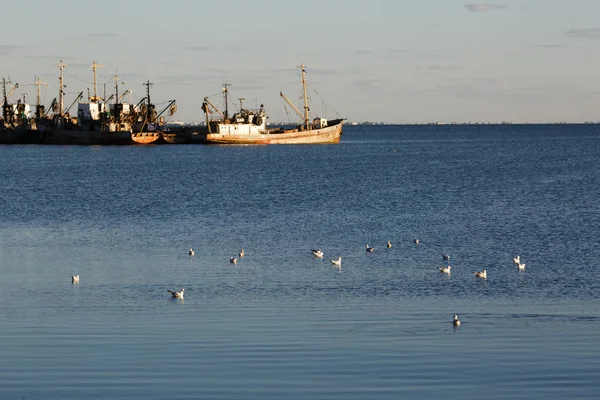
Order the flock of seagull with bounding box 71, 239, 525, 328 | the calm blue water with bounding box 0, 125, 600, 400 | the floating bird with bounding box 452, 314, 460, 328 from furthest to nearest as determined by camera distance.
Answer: the flock of seagull with bounding box 71, 239, 525, 328
the floating bird with bounding box 452, 314, 460, 328
the calm blue water with bounding box 0, 125, 600, 400

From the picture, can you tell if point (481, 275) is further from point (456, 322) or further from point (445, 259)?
point (456, 322)

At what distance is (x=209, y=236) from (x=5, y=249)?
1017 cm

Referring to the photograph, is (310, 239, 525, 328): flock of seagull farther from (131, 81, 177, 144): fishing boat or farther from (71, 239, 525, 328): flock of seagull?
(131, 81, 177, 144): fishing boat

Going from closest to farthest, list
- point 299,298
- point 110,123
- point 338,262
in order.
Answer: point 299,298, point 338,262, point 110,123

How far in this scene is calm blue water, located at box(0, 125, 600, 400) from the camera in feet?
77.6

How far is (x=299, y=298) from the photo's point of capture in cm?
3419

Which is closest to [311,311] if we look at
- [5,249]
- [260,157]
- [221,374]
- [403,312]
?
[403,312]

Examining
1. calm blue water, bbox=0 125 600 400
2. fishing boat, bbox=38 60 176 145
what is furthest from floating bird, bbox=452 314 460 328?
fishing boat, bbox=38 60 176 145

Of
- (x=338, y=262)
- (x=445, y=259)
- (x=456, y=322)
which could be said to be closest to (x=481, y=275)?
(x=445, y=259)

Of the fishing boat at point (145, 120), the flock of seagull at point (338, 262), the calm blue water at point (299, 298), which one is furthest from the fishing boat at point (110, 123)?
the flock of seagull at point (338, 262)

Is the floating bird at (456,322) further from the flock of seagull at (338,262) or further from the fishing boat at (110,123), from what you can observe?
the fishing boat at (110,123)

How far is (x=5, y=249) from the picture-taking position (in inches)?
1845

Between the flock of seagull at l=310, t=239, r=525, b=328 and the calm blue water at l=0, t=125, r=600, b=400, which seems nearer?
the calm blue water at l=0, t=125, r=600, b=400

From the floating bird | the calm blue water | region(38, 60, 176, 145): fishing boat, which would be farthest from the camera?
region(38, 60, 176, 145): fishing boat
